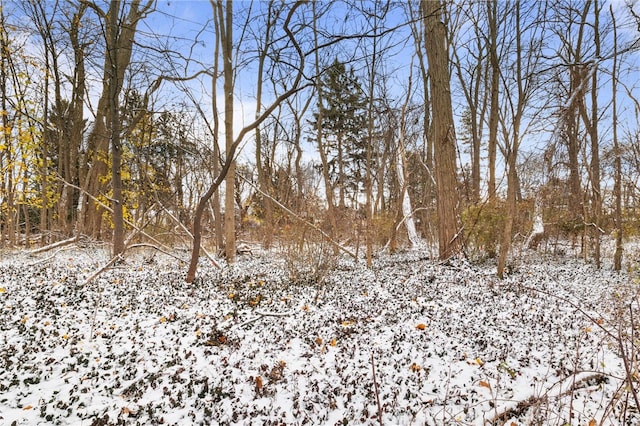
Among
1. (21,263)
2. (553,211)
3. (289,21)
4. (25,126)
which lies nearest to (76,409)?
(289,21)

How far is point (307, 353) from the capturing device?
3.24m

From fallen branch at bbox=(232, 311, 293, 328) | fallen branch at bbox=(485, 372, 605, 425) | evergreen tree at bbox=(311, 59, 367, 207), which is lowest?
fallen branch at bbox=(485, 372, 605, 425)

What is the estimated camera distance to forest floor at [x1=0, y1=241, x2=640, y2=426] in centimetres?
237

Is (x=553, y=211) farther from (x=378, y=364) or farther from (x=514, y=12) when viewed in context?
(x=378, y=364)

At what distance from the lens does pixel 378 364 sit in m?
3.04

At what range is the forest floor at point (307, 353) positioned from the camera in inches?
93.4

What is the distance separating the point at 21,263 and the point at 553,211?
12449 millimetres

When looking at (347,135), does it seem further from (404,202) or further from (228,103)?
(228,103)

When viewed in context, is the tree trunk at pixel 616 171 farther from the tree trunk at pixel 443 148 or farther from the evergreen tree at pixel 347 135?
the evergreen tree at pixel 347 135

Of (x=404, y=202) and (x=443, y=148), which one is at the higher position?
(x=443, y=148)

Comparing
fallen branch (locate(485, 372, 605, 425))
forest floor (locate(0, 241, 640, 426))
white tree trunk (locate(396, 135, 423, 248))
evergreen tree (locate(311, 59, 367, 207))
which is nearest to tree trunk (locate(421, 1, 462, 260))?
forest floor (locate(0, 241, 640, 426))

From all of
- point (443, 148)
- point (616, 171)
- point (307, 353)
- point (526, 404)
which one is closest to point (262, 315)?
point (307, 353)

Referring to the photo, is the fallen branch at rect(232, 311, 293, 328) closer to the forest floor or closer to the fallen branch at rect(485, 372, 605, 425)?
the forest floor

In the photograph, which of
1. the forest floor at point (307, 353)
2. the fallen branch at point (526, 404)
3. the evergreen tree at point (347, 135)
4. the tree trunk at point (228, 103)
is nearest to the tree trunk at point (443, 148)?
the forest floor at point (307, 353)
